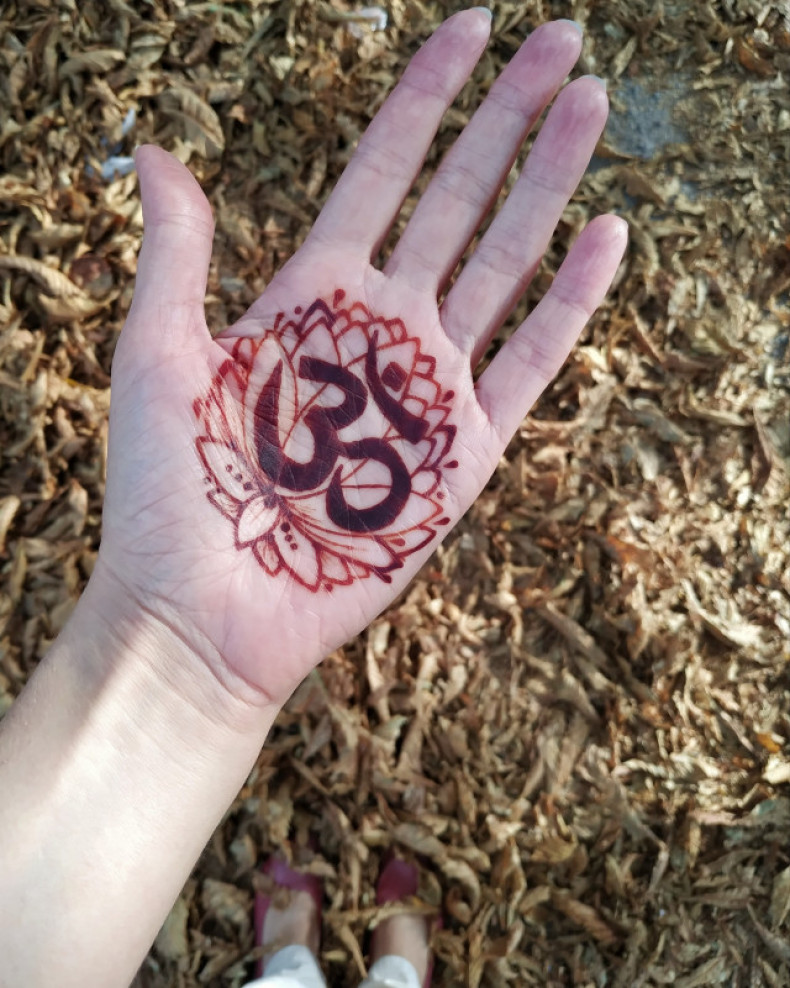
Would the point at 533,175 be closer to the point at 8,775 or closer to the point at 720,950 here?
the point at 8,775

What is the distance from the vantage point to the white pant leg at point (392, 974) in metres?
2.29

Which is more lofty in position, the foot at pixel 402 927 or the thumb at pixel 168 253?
the thumb at pixel 168 253

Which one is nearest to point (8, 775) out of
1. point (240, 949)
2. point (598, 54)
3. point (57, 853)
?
point (57, 853)

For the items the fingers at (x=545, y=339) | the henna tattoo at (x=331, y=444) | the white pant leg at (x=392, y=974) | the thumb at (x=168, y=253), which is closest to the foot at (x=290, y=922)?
the white pant leg at (x=392, y=974)

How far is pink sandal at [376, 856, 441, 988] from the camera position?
2443mm

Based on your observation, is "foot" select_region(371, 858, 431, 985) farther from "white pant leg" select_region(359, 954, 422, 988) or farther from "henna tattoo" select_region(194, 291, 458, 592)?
"henna tattoo" select_region(194, 291, 458, 592)

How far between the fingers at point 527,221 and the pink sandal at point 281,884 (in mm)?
1583

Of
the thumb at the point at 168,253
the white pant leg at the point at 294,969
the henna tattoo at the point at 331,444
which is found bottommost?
the white pant leg at the point at 294,969

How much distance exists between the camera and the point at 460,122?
9.30ft

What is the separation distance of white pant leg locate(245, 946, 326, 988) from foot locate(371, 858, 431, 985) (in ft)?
0.61

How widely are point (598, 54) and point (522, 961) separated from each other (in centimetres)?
302

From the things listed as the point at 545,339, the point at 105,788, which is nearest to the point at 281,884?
the point at 105,788

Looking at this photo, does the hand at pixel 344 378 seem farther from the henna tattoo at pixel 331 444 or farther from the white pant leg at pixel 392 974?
the white pant leg at pixel 392 974

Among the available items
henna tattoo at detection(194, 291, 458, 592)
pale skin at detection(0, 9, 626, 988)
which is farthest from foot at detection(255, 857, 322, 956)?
henna tattoo at detection(194, 291, 458, 592)
